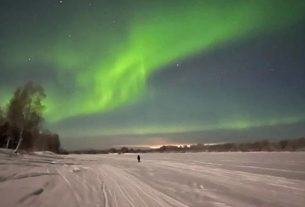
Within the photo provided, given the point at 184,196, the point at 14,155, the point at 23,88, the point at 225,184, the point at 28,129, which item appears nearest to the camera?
the point at 184,196

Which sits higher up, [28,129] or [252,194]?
[28,129]

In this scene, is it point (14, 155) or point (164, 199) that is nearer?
point (164, 199)

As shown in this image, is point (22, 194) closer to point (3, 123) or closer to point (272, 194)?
point (272, 194)

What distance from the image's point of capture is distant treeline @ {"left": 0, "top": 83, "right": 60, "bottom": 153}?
13734 millimetres

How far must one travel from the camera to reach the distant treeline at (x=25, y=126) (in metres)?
13.7

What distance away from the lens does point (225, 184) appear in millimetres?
11242

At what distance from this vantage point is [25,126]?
15961 millimetres

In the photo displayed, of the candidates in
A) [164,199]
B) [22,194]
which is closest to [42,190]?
[22,194]

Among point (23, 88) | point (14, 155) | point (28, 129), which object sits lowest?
point (14, 155)

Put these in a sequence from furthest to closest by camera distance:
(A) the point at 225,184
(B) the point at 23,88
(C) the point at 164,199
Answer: (B) the point at 23,88
(A) the point at 225,184
(C) the point at 164,199

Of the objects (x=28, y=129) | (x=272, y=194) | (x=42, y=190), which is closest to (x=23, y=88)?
(x=28, y=129)

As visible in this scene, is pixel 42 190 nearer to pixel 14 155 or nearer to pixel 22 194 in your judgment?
pixel 22 194

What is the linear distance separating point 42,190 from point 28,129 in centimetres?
844

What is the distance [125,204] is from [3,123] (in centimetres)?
938
